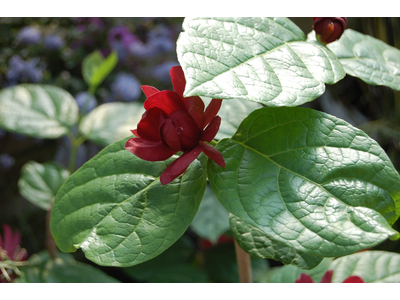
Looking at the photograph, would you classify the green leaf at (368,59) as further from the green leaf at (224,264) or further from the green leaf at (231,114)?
the green leaf at (224,264)

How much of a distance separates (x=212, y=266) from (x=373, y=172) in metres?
0.92

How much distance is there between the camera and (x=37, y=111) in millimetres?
992

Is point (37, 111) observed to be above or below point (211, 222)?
above

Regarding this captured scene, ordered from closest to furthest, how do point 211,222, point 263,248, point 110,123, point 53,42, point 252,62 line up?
point 252,62 < point 263,248 < point 110,123 < point 211,222 < point 53,42

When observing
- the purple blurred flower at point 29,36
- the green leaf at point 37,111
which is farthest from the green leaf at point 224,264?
the purple blurred flower at point 29,36

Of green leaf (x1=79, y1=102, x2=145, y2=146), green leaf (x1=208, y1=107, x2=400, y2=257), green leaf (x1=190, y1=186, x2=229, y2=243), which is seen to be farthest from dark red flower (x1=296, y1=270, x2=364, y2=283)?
green leaf (x1=79, y1=102, x2=145, y2=146)

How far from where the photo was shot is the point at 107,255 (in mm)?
350

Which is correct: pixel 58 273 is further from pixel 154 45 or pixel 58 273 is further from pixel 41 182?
pixel 154 45

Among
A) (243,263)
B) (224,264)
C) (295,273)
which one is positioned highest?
(243,263)

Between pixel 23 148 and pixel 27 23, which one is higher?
pixel 27 23

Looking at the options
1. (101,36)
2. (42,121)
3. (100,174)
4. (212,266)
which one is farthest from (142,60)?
(100,174)

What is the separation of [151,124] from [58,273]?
26.3 inches

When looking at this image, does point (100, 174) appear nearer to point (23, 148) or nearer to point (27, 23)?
point (23, 148)

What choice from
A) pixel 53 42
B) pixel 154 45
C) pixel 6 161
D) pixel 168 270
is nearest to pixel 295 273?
pixel 168 270
